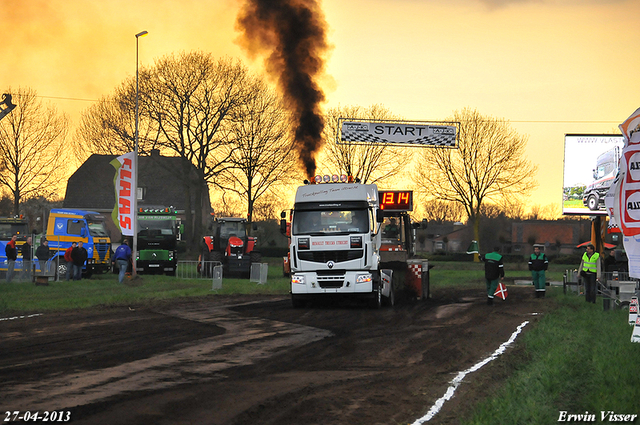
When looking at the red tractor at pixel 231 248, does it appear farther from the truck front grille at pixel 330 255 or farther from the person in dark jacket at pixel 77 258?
the truck front grille at pixel 330 255

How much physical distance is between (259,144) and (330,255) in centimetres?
2832

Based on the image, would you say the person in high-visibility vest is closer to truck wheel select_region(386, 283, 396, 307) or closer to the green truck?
truck wheel select_region(386, 283, 396, 307)

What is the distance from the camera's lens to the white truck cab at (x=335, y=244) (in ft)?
58.2

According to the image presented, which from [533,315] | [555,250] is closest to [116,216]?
[533,315]

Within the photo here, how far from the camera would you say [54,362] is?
30.9ft

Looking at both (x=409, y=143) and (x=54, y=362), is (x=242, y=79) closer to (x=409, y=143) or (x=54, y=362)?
(x=409, y=143)

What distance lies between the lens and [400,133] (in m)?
30.6

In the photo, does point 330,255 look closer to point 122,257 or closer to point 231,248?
point 122,257

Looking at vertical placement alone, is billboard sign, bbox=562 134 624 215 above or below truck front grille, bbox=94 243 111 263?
above

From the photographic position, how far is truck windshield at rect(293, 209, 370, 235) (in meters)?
17.9

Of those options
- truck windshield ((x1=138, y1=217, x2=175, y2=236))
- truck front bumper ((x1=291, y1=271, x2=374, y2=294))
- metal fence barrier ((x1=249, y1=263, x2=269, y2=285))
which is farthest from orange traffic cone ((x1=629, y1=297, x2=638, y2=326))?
truck windshield ((x1=138, y1=217, x2=175, y2=236))

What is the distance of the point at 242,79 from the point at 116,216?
797 inches

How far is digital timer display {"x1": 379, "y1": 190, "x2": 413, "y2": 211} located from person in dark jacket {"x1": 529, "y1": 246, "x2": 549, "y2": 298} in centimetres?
540

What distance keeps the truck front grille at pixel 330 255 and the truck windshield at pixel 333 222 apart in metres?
0.52
